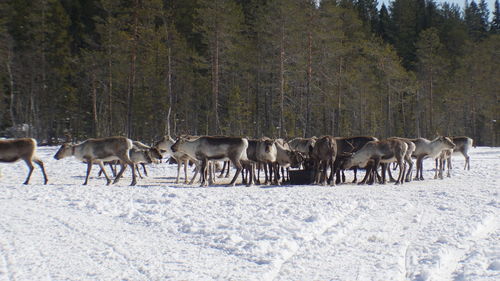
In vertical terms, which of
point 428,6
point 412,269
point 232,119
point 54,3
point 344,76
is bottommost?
point 412,269

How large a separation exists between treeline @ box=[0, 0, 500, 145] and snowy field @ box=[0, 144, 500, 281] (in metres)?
18.6

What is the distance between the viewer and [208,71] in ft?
141

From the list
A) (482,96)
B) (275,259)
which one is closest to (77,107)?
(275,259)

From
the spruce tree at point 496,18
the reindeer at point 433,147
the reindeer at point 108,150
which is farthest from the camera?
the spruce tree at point 496,18

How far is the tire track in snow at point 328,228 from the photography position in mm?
5754

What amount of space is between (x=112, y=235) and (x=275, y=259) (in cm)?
285

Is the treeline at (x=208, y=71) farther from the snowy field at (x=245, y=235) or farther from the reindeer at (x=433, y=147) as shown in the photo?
the snowy field at (x=245, y=235)

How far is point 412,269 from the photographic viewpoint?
5.85m

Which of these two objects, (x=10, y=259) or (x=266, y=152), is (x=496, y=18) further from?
(x=10, y=259)

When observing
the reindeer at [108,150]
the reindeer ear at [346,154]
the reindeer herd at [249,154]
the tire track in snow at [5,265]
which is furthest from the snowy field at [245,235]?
the reindeer ear at [346,154]

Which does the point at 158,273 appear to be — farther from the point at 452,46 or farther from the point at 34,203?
the point at 452,46

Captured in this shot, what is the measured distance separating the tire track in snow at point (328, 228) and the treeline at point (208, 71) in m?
20.1

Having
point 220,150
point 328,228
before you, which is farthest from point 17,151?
point 328,228

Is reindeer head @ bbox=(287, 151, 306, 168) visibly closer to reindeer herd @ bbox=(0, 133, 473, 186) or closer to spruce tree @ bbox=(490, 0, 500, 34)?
reindeer herd @ bbox=(0, 133, 473, 186)
